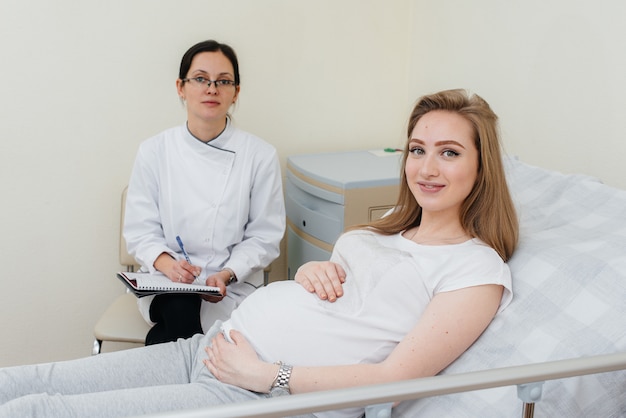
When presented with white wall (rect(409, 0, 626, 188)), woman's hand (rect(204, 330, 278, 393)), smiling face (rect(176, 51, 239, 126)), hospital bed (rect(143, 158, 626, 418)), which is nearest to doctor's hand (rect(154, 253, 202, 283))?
smiling face (rect(176, 51, 239, 126))

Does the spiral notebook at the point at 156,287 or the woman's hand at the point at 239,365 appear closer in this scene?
the woman's hand at the point at 239,365

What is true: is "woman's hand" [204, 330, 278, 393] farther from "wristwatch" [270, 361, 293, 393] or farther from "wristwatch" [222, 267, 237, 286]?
"wristwatch" [222, 267, 237, 286]

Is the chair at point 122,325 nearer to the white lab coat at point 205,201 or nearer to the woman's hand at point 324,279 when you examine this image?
the white lab coat at point 205,201

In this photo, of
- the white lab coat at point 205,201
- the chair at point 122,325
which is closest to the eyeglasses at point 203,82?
the white lab coat at point 205,201

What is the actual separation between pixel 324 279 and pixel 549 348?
44 centimetres

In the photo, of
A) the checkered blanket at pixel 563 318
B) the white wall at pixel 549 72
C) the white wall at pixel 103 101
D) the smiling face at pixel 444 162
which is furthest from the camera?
the white wall at pixel 103 101

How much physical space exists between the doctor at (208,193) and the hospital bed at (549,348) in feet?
2.97

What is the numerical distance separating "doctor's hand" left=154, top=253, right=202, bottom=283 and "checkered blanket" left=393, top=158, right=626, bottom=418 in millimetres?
850

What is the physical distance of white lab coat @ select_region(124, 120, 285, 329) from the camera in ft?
6.66

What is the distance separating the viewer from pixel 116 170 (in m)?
2.44

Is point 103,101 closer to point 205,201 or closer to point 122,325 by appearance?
point 205,201

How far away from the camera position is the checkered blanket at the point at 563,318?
3.59 feet

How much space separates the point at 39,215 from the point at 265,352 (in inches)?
55.0

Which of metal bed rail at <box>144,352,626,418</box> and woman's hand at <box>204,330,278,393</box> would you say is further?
woman's hand at <box>204,330,278,393</box>
